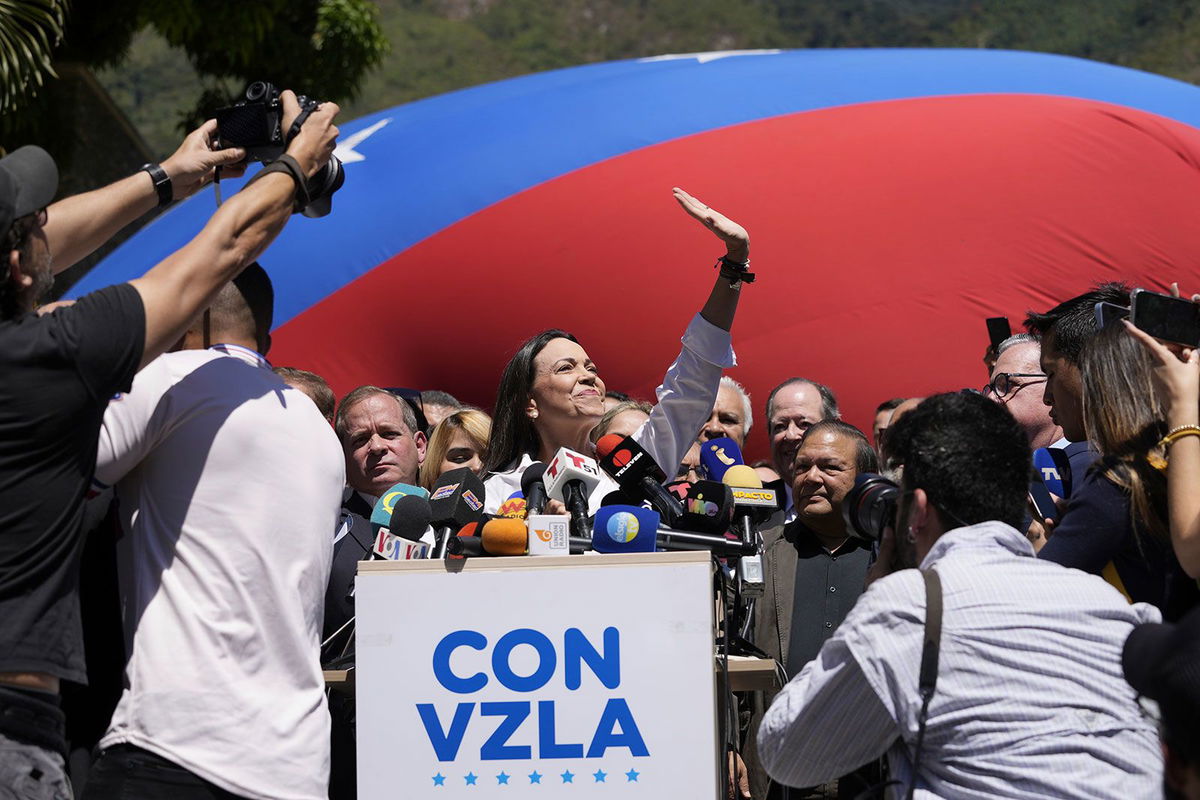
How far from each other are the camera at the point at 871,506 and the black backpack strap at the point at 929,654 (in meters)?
0.34

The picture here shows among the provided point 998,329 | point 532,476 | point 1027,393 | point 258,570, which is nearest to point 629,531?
point 532,476

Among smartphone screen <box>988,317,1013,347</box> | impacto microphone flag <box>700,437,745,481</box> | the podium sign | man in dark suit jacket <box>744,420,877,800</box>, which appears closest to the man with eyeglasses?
man in dark suit jacket <box>744,420,877,800</box>

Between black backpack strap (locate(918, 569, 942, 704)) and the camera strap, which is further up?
the camera strap

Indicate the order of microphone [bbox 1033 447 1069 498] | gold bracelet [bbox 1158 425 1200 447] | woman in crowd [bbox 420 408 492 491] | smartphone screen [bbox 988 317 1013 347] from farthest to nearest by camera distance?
smartphone screen [bbox 988 317 1013 347] < woman in crowd [bbox 420 408 492 491] < microphone [bbox 1033 447 1069 498] < gold bracelet [bbox 1158 425 1200 447]

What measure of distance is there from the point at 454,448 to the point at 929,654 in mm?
3037

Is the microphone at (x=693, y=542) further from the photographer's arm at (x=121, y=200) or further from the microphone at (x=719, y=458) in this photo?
the photographer's arm at (x=121, y=200)

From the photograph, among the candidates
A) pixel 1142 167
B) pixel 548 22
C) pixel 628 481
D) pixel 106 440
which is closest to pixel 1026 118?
pixel 1142 167

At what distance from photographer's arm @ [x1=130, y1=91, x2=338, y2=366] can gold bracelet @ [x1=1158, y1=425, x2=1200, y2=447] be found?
175cm

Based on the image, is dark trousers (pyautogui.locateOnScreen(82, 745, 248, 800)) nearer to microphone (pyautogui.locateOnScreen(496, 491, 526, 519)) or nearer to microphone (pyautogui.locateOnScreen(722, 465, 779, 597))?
microphone (pyautogui.locateOnScreen(496, 491, 526, 519))

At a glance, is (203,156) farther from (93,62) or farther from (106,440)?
(93,62)

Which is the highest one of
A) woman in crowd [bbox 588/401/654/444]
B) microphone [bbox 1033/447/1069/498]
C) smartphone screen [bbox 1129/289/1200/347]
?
woman in crowd [bbox 588/401/654/444]

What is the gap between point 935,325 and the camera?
22.8 feet

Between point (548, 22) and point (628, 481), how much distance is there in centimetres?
5514

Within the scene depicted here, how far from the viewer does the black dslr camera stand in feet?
9.07
